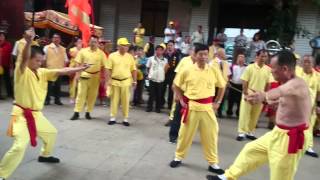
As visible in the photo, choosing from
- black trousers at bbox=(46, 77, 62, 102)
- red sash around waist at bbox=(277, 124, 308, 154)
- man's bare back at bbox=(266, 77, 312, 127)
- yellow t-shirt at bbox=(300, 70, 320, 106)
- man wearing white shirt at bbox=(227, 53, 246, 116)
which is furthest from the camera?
black trousers at bbox=(46, 77, 62, 102)

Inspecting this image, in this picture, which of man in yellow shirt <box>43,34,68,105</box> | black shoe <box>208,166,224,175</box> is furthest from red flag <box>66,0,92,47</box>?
man in yellow shirt <box>43,34,68,105</box>

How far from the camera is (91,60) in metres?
9.85

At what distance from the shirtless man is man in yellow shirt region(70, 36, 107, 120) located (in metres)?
5.45

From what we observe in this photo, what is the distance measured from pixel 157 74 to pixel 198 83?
188 inches

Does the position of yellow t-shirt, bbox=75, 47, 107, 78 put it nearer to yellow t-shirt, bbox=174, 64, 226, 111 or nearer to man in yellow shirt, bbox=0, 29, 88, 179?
yellow t-shirt, bbox=174, 64, 226, 111

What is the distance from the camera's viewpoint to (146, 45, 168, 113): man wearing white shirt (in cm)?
1128

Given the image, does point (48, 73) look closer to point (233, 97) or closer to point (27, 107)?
point (27, 107)

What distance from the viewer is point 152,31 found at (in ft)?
60.7

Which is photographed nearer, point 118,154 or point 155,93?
point 118,154

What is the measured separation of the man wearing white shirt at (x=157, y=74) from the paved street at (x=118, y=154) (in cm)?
116

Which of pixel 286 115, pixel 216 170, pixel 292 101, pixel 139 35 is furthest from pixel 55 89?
pixel 292 101

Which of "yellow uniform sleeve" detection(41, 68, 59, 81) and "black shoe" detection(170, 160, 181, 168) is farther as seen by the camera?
"black shoe" detection(170, 160, 181, 168)

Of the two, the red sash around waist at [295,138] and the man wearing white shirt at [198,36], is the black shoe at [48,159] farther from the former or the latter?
the man wearing white shirt at [198,36]

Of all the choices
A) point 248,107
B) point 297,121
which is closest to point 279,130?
point 297,121
